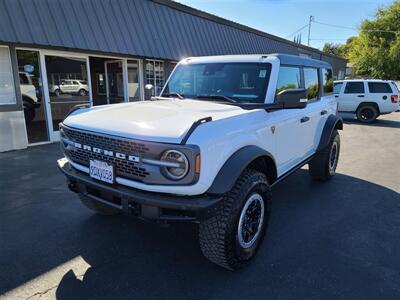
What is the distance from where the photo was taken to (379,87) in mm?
13484

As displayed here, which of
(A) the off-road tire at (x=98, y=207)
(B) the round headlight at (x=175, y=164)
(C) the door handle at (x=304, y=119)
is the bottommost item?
(A) the off-road tire at (x=98, y=207)

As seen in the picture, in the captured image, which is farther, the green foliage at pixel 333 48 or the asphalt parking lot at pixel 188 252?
the green foliage at pixel 333 48

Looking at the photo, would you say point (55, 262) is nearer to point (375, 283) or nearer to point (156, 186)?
point (156, 186)

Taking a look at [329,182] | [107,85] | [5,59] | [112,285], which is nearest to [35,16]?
[5,59]

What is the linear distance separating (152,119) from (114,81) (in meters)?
8.66

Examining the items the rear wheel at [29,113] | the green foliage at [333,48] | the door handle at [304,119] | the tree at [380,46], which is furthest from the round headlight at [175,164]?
the green foliage at [333,48]

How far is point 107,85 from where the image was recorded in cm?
1102

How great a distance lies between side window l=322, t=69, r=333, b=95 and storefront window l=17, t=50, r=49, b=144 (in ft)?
22.5

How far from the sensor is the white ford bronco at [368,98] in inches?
523

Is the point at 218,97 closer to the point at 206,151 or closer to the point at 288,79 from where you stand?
the point at 288,79

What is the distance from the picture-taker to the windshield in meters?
3.41

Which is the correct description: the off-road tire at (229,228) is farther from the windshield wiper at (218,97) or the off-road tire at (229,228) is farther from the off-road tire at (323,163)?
the off-road tire at (323,163)

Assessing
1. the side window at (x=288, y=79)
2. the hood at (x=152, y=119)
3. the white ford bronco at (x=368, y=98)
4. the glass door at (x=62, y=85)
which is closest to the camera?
the hood at (x=152, y=119)

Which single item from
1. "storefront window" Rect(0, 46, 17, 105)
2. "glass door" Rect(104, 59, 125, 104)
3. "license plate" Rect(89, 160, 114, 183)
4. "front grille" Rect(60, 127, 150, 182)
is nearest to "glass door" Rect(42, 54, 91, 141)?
"storefront window" Rect(0, 46, 17, 105)
